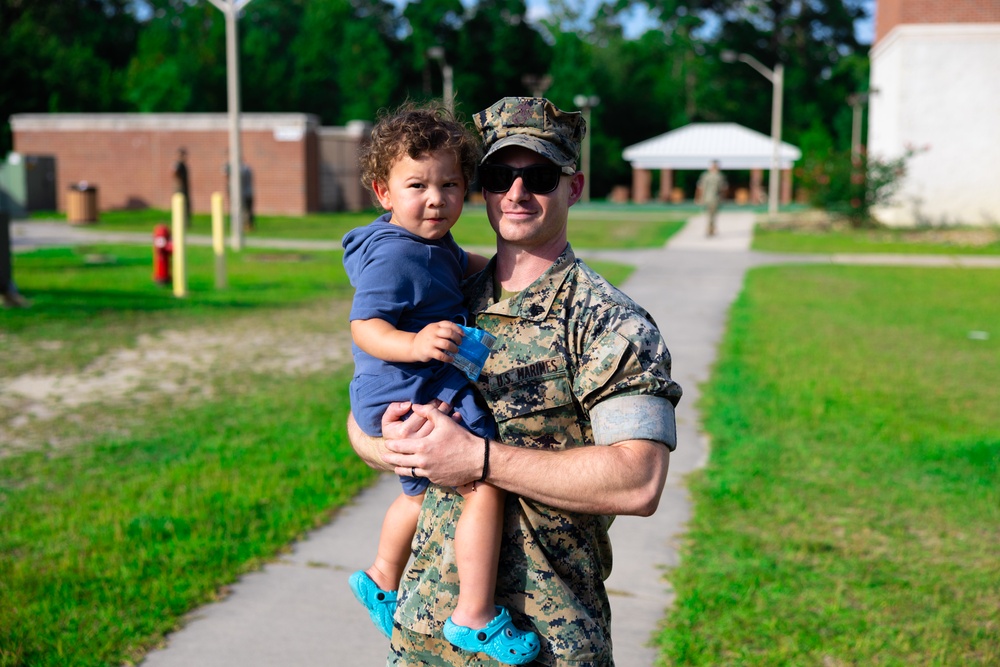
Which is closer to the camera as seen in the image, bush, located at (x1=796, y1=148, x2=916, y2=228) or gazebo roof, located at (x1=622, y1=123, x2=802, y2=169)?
bush, located at (x1=796, y1=148, x2=916, y2=228)

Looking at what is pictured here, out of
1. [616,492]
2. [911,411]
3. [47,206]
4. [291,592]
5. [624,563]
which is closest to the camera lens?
[616,492]

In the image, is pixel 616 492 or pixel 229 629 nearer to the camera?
pixel 616 492

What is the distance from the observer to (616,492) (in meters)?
2.07

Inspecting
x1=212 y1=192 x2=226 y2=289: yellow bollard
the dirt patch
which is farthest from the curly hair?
x1=212 y1=192 x2=226 y2=289: yellow bollard

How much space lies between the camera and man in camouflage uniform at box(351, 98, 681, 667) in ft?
6.84

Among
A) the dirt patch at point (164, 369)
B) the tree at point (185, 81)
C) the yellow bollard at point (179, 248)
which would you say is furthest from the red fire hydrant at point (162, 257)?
the tree at point (185, 81)

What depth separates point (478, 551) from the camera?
2.16 m

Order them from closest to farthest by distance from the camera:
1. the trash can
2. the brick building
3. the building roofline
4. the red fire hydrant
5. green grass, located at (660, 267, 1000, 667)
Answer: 1. green grass, located at (660, 267, 1000, 667)
2. the red fire hydrant
3. the trash can
4. the brick building
5. the building roofline

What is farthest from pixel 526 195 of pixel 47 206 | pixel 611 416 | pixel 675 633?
pixel 47 206

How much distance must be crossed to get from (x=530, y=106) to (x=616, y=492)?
0.81 meters

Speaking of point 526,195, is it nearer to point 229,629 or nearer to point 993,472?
point 229,629

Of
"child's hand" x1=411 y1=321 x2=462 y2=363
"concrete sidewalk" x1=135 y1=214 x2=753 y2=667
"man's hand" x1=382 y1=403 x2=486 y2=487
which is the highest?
"child's hand" x1=411 y1=321 x2=462 y2=363

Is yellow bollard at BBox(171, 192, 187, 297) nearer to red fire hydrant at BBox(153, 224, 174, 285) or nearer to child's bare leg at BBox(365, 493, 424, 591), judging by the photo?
red fire hydrant at BBox(153, 224, 174, 285)

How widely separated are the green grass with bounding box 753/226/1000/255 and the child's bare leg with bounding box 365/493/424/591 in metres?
21.0
